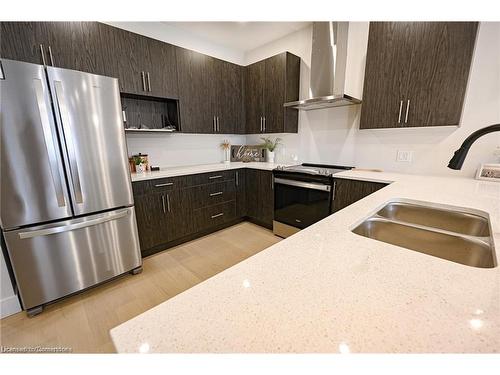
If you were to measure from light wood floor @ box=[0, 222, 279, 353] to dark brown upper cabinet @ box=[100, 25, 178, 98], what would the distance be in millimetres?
1806

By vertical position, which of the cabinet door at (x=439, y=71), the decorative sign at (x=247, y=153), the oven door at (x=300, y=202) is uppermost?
the cabinet door at (x=439, y=71)

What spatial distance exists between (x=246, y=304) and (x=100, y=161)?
5.62 feet

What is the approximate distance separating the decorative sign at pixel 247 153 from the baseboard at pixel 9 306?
2.67 meters

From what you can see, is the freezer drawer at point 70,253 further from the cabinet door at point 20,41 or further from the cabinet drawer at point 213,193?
the cabinet door at point 20,41

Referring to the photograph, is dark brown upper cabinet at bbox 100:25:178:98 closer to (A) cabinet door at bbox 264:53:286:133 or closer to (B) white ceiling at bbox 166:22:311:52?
(B) white ceiling at bbox 166:22:311:52

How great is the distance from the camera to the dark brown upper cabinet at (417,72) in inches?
60.9

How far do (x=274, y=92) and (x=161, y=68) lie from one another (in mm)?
1365

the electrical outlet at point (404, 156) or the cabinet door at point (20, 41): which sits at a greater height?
the cabinet door at point (20, 41)

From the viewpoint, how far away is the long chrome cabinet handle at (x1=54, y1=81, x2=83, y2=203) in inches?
56.0

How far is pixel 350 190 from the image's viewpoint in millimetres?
1998

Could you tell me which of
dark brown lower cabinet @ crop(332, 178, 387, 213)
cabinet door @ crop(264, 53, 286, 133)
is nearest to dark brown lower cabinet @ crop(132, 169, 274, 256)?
cabinet door @ crop(264, 53, 286, 133)

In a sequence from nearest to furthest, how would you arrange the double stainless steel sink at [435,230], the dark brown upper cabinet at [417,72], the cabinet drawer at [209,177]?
the double stainless steel sink at [435,230] → the dark brown upper cabinet at [417,72] → the cabinet drawer at [209,177]

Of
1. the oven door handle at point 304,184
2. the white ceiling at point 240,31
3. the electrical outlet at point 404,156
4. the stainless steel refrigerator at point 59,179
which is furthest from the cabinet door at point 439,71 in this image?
the stainless steel refrigerator at point 59,179

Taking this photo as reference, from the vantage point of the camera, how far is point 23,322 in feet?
4.84
